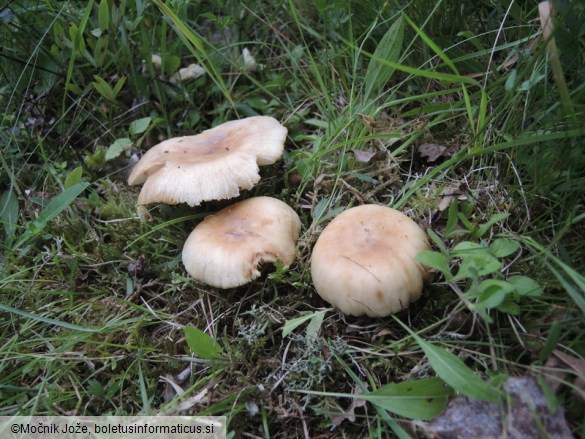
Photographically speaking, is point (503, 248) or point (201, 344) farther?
point (201, 344)

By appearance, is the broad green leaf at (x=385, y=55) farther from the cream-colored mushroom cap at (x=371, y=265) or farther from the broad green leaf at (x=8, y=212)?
the broad green leaf at (x=8, y=212)

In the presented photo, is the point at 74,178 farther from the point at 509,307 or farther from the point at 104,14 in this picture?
the point at 509,307

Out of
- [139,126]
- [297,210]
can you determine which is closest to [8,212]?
[139,126]

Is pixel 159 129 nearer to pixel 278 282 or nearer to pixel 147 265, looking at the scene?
pixel 147 265

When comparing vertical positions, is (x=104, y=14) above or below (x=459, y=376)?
above

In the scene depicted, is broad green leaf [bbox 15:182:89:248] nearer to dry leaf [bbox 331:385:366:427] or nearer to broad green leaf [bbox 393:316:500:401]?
dry leaf [bbox 331:385:366:427]

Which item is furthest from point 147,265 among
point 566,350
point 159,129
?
point 566,350

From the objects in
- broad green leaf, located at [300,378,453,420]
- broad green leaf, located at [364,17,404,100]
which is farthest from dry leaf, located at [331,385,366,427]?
broad green leaf, located at [364,17,404,100]

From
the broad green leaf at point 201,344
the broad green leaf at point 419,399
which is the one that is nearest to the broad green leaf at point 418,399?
the broad green leaf at point 419,399
